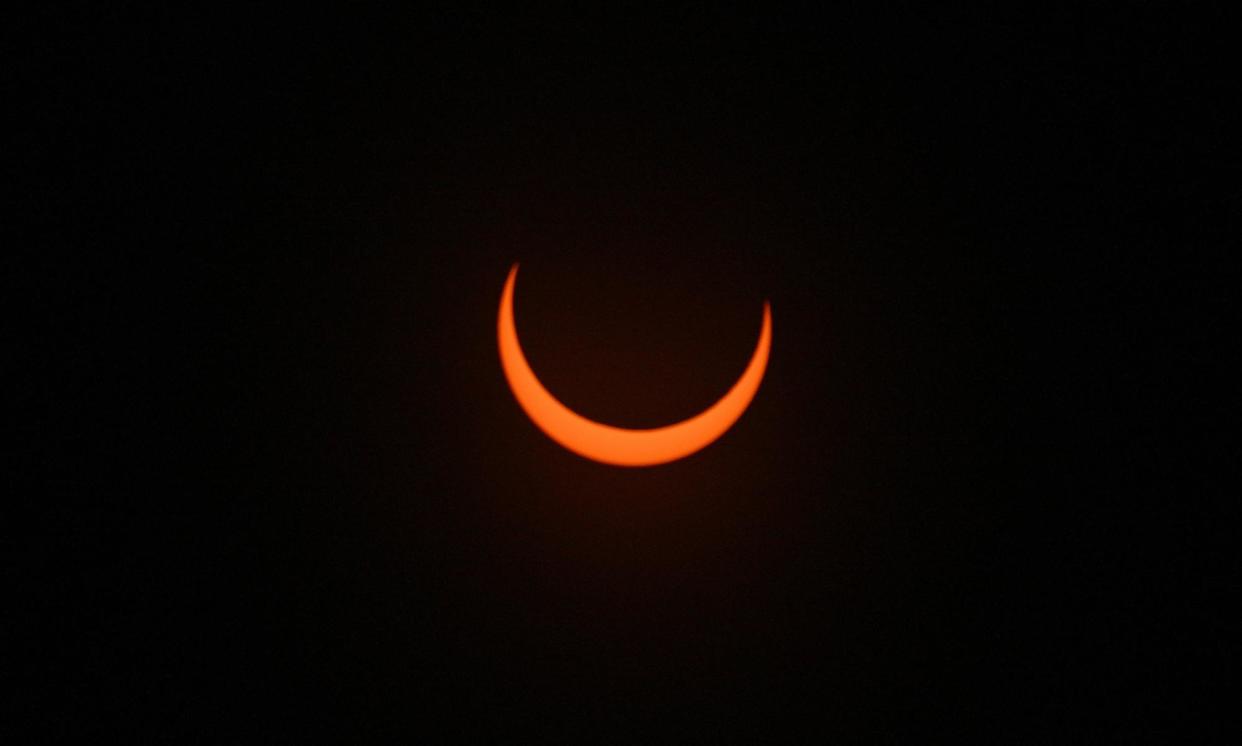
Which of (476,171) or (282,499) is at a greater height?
(476,171)

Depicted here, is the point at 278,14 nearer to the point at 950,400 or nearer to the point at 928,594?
the point at 950,400

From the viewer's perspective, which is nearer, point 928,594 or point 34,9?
point 34,9

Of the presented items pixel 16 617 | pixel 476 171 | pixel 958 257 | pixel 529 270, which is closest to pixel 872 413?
pixel 958 257

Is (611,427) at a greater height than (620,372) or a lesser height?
lesser
